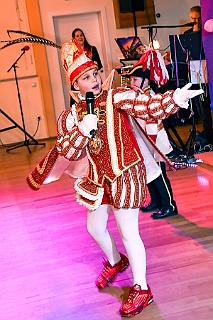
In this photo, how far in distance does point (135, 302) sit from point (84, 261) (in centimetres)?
69

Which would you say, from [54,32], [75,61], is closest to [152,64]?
[75,61]

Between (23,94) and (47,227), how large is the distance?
4.27 meters

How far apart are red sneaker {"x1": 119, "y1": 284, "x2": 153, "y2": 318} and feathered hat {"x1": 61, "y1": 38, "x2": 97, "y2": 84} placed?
1040 millimetres

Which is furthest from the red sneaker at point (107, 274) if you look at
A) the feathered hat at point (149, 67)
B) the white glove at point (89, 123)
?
the feathered hat at point (149, 67)

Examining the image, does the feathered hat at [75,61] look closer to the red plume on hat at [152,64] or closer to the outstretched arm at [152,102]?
the outstretched arm at [152,102]

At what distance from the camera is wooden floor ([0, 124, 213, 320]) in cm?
218

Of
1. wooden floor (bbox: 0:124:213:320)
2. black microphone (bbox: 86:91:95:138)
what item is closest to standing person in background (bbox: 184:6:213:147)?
wooden floor (bbox: 0:124:213:320)

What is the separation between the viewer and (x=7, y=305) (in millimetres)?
2336

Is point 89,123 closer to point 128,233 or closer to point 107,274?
point 128,233

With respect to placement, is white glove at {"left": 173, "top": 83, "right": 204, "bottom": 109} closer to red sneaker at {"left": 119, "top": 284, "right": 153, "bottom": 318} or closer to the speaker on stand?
red sneaker at {"left": 119, "top": 284, "right": 153, "bottom": 318}

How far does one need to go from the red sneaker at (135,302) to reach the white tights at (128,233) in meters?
0.03

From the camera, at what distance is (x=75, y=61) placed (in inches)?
81.1

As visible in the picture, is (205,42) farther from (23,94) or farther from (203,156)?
(23,94)

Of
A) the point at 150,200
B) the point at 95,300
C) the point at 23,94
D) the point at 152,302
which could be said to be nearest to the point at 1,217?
the point at 150,200
